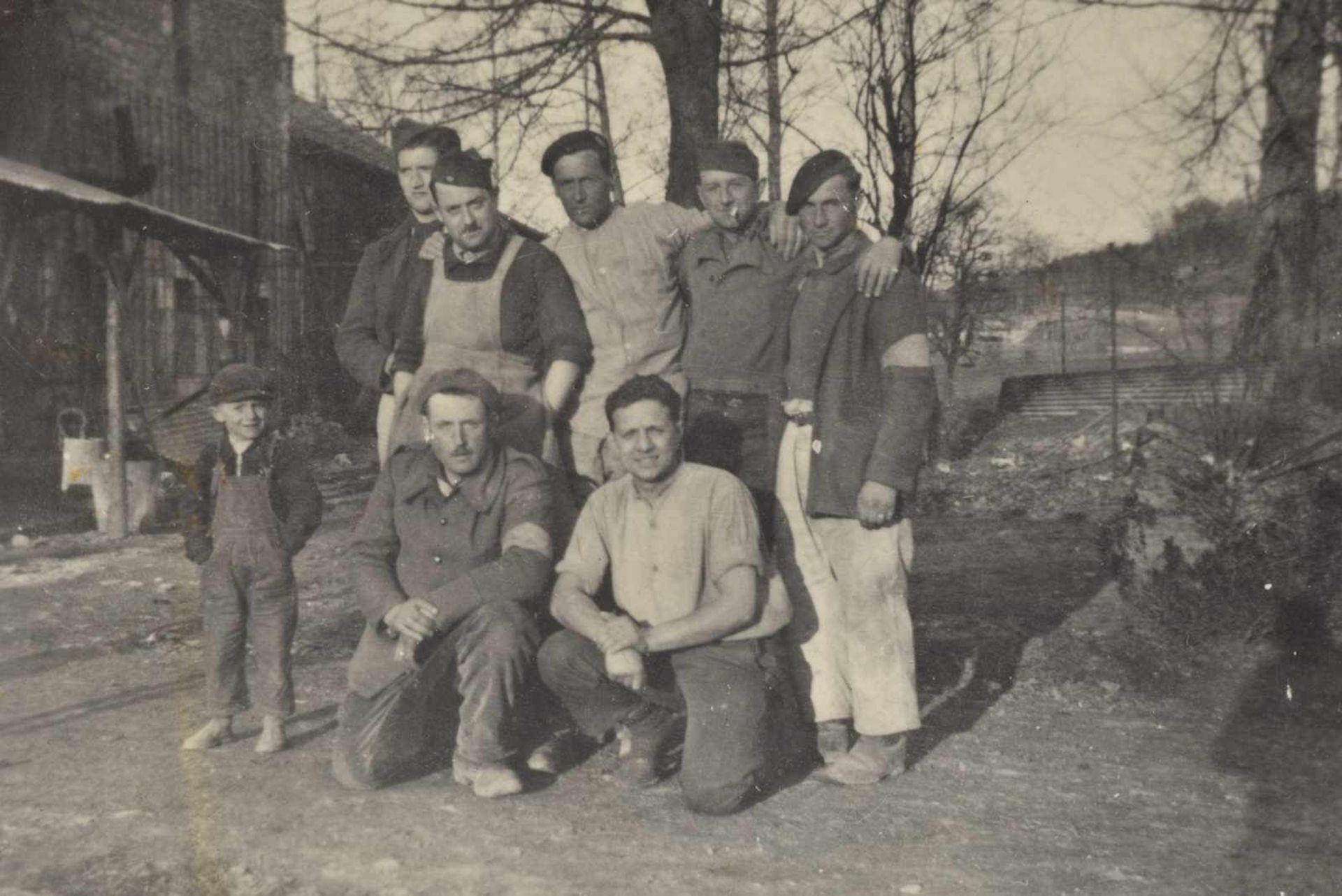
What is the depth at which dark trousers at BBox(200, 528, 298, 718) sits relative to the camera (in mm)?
4219

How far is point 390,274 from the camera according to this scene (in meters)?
4.61

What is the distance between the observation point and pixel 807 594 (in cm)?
423


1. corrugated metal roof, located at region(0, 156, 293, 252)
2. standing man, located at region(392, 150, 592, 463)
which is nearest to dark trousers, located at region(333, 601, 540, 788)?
standing man, located at region(392, 150, 592, 463)

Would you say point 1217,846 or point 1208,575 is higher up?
point 1208,575

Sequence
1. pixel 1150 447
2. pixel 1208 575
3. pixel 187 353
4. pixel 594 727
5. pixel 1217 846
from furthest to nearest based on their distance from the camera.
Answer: pixel 187 353 < pixel 1150 447 < pixel 1208 575 < pixel 594 727 < pixel 1217 846

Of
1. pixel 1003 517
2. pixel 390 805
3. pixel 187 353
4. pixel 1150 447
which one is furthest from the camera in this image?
pixel 187 353

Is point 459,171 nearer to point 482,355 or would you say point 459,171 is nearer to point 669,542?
point 482,355

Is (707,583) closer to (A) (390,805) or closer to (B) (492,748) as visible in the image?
(B) (492,748)

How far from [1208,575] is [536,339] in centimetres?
365

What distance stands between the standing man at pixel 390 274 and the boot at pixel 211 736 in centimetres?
111

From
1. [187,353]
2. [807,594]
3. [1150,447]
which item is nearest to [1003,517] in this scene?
Result: [1150,447]

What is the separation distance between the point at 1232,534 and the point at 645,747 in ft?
11.9

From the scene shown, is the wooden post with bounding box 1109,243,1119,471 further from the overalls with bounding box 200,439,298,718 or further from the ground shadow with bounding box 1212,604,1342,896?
the overalls with bounding box 200,439,298,718

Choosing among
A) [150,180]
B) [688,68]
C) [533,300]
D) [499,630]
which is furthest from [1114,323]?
[150,180]
